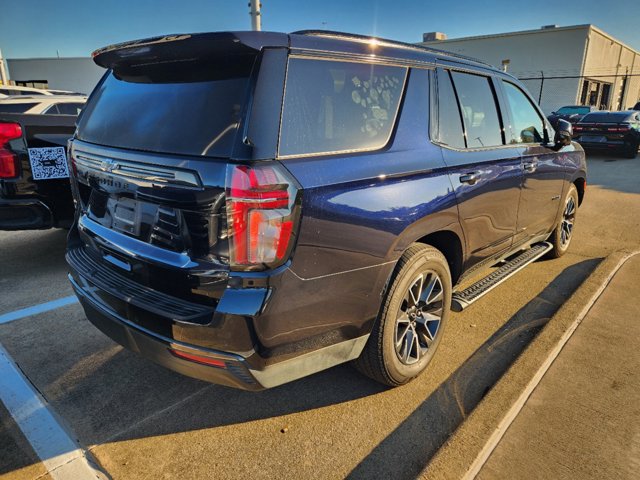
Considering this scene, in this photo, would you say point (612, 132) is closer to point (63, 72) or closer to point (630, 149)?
point (630, 149)

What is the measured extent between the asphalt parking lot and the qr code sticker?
1116 millimetres

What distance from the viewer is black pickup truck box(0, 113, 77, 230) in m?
3.88

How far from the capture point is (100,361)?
2.90m

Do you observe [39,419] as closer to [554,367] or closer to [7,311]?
[7,311]

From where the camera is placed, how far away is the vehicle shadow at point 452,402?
2.11 m

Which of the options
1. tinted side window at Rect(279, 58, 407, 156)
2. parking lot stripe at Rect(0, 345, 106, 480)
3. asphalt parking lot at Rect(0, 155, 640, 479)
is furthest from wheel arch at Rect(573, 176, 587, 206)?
parking lot stripe at Rect(0, 345, 106, 480)

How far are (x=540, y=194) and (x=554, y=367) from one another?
1.66m

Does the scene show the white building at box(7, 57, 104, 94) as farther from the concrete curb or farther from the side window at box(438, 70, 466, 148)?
the concrete curb

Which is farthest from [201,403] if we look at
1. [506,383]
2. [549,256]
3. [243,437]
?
[549,256]

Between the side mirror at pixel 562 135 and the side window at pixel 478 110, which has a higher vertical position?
the side window at pixel 478 110

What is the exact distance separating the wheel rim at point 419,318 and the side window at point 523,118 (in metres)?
1.60

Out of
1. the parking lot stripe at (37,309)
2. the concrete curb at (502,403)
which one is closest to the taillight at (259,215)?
the concrete curb at (502,403)

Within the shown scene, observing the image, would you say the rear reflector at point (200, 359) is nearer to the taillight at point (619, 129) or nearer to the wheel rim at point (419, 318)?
the wheel rim at point (419, 318)

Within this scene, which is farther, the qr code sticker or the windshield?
the windshield
